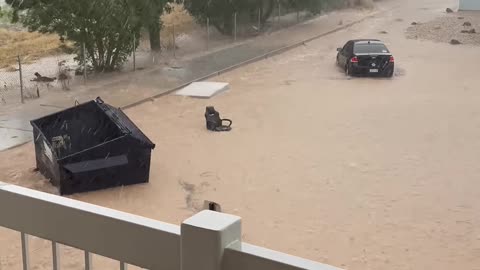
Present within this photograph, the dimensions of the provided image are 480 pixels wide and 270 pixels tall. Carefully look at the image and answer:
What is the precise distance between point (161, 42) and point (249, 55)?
4039 millimetres

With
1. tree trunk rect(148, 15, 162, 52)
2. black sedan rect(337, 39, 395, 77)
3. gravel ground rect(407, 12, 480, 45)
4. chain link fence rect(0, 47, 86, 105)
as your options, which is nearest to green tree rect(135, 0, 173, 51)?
tree trunk rect(148, 15, 162, 52)

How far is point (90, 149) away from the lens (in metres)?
10.9

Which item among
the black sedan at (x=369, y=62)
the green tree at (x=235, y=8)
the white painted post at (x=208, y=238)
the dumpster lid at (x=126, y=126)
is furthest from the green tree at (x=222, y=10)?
the white painted post at (x=208, y=238)

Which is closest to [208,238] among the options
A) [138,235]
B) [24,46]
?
[138,235]

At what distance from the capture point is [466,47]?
28.7 metres

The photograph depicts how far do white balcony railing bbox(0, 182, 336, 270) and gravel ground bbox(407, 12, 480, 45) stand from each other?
96.2ft

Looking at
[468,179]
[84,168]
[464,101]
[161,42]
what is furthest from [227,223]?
[161,42]

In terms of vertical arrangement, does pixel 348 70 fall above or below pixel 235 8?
below

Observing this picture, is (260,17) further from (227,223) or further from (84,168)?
(227,223)

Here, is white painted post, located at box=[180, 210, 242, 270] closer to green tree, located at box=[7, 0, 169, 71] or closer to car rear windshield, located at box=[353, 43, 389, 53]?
green tree, located at box=[7, 0, 169, 71]

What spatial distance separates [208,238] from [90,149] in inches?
361

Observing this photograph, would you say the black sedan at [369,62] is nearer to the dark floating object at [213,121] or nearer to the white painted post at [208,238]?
the dark floating object at [213,121]

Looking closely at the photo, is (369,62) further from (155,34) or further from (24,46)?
(24,46)

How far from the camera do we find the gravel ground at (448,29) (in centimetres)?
3091
